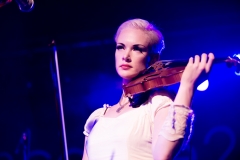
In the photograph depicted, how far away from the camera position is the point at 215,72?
13.8ft

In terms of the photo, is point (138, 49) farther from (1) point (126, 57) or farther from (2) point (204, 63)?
(2) point (204, 63)

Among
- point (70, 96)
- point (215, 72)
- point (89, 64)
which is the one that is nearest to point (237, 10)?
point (215, 72)

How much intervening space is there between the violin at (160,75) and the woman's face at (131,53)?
7 cm

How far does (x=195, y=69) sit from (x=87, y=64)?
317 cm

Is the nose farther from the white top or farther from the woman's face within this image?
the white top

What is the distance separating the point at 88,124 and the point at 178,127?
3.10 feet

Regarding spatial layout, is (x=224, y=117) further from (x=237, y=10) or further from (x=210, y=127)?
(x=237, y=10)

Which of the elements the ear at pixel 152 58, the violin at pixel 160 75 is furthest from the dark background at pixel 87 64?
the violin at pixel 160 75

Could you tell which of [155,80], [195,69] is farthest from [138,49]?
[195,69]

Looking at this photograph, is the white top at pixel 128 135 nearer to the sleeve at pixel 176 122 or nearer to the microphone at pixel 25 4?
the sleeve at pixel 176 122

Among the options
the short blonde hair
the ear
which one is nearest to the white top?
the ear

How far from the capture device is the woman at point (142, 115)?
1834 millimetres

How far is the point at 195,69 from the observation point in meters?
1.88

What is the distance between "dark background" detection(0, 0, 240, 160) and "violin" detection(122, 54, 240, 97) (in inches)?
65.9
